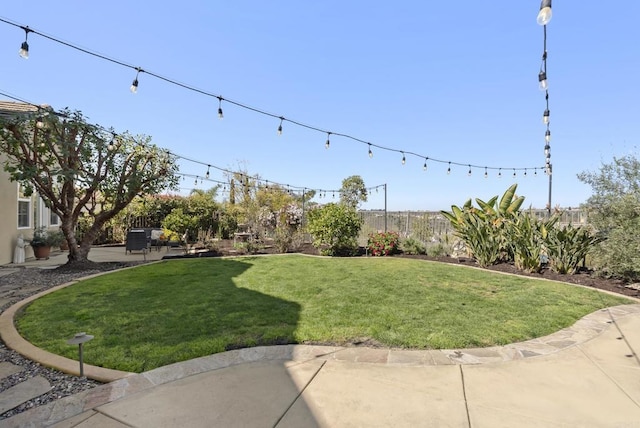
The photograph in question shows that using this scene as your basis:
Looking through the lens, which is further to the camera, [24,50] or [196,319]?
[24,50]

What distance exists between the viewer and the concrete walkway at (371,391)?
6.90ft

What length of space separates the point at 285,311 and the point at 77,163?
22.2ft

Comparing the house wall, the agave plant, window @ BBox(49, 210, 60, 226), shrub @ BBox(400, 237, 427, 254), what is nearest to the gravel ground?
the house wall

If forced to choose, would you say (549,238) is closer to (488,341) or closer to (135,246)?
(488,341)

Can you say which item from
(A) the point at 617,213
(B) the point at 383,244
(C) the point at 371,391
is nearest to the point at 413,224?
(B) the point at 383,244

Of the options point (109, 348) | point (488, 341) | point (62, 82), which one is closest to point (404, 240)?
point (488, 341)

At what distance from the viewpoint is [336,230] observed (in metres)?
10.2

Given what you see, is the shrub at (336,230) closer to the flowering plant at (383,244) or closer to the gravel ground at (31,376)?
the flowering plant at (383,244)

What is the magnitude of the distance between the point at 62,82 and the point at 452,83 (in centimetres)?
1076

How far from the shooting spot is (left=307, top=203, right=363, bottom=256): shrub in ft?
33.7

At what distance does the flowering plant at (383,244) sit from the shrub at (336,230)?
552mm

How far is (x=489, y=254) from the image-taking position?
8.61 meters

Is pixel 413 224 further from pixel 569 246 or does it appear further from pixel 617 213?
pixel 617 213

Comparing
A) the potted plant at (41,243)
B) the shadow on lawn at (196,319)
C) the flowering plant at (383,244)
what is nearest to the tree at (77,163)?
the potted plant at (41,243)
